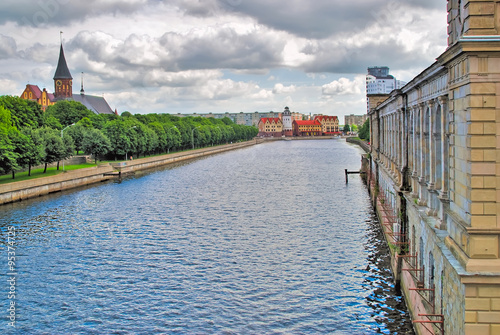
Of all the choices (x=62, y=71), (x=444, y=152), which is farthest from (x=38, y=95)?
(x=444, y=152)

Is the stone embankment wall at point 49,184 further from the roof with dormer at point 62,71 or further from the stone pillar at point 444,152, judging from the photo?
the roof with dormer at point 62,71

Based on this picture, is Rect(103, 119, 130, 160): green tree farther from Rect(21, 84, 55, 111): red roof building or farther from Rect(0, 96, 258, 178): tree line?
Rect(21, 84, 55, 111): red roof building

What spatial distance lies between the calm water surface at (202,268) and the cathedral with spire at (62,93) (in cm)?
Result: 13164

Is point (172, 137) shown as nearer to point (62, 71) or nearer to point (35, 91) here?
point (62, 71)

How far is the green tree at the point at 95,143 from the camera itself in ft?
256

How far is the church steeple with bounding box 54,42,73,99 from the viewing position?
16612cm

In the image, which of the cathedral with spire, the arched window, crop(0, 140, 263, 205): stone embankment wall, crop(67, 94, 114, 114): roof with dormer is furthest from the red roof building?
the arched window

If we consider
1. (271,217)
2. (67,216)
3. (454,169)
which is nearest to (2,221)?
(67,216)

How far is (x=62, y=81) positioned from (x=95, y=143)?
99580 millimetres

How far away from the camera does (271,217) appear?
3756 centimetres

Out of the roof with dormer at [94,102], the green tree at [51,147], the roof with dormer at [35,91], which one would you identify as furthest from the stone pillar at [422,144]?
the roof with dormer at [35,91]

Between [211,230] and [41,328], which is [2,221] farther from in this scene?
[41,328]

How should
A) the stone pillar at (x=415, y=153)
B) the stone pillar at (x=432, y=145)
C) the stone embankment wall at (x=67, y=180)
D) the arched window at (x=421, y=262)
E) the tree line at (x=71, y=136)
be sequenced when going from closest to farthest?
the arched window at (x=421, y=262)
the stone pillar at (x=432, y=145)
the stone pillar at (x=415, y=153)
the stone embankment wall at (x=67, y=180)
the tree line at (x=71, y=136)

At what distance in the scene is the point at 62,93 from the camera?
167750 mm
